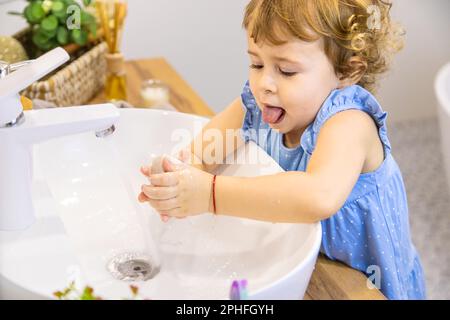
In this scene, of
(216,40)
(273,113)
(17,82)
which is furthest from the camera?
(216,40)

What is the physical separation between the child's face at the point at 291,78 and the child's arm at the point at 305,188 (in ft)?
0.18

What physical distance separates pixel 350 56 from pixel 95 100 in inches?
23.3

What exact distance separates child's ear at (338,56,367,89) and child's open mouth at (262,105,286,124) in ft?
0.25

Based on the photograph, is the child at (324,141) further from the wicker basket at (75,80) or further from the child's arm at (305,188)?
the wicker basket at (75,80)

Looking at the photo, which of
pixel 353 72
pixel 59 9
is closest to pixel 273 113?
pixel 353 72

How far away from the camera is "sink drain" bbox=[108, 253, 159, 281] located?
0.80 metres

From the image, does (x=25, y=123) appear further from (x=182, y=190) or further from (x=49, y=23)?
(x=49, y=23)

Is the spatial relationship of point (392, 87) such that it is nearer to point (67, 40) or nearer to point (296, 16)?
point (296, 16)

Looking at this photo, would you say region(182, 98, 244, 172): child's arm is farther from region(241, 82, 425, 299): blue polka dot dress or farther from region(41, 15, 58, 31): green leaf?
region(41, 15, 58, 31): green leaf

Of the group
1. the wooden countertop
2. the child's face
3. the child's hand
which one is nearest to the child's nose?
the child's face

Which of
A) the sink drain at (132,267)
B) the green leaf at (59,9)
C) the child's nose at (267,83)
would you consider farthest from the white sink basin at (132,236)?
the green leaf at (59,9)

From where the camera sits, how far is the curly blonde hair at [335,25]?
27.8 inches

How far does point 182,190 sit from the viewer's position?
71 cm

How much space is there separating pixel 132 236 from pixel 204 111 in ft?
1.12
